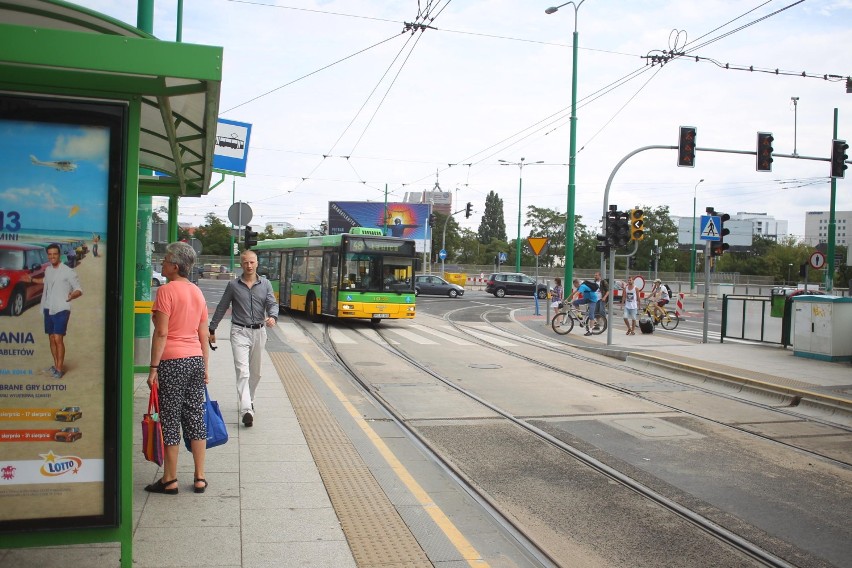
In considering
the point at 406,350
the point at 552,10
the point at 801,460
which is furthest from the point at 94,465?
the point at 552,10

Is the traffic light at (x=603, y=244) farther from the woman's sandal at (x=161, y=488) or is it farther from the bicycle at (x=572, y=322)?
the woman's sandal at (x=161, y=488)

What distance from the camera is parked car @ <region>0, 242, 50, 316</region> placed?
12.5 ft

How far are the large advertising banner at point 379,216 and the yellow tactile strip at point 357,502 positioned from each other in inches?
2864

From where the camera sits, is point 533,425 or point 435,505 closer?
point 435,505

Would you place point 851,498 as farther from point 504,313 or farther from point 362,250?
point 504,313

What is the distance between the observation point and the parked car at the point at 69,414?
13.0 ft

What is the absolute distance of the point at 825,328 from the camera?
606 inches

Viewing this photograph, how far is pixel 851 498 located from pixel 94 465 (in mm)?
5803

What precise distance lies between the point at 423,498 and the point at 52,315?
323cm

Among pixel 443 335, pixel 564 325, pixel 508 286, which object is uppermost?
pixel 508 286

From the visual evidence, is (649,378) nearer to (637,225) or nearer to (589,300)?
(637,225)

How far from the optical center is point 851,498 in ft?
21.3

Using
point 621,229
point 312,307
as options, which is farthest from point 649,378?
point 312,307

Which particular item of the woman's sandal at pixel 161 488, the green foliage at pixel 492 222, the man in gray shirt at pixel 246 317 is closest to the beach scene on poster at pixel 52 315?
the woman's sandal at pixel 161 488
